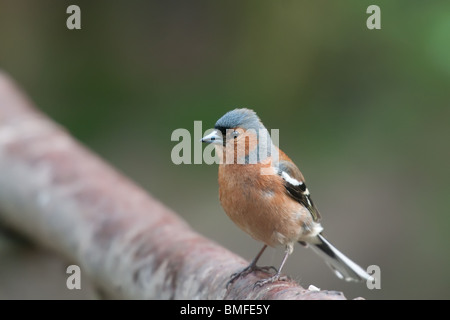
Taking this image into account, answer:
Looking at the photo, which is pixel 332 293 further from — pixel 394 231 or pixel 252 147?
pixel 394 231

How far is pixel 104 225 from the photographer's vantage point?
2.82 meters

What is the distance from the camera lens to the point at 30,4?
243 inches

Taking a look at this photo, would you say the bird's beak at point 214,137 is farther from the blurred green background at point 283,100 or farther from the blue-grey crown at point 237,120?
the blurred green background at point 283,100

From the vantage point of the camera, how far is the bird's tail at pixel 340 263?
9.20 ft

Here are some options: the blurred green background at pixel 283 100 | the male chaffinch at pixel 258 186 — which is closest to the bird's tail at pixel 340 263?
the male chaffinch at pixel 258 186

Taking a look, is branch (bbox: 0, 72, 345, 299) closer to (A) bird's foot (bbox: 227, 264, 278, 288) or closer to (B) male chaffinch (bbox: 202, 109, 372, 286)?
(A) bird's foot (bbox: 227, 264, 278, 288)

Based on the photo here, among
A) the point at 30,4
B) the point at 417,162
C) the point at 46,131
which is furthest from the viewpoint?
the point at 30,4

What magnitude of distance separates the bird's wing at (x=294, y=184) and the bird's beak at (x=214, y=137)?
1.13ft

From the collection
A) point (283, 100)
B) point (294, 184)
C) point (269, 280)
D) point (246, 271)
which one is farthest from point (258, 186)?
point (283, 100)

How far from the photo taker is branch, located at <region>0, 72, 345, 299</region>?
2.27 metres

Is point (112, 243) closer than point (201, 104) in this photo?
Yes

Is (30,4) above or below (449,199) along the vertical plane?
above

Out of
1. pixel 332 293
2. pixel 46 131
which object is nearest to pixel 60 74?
pixel 46 131
